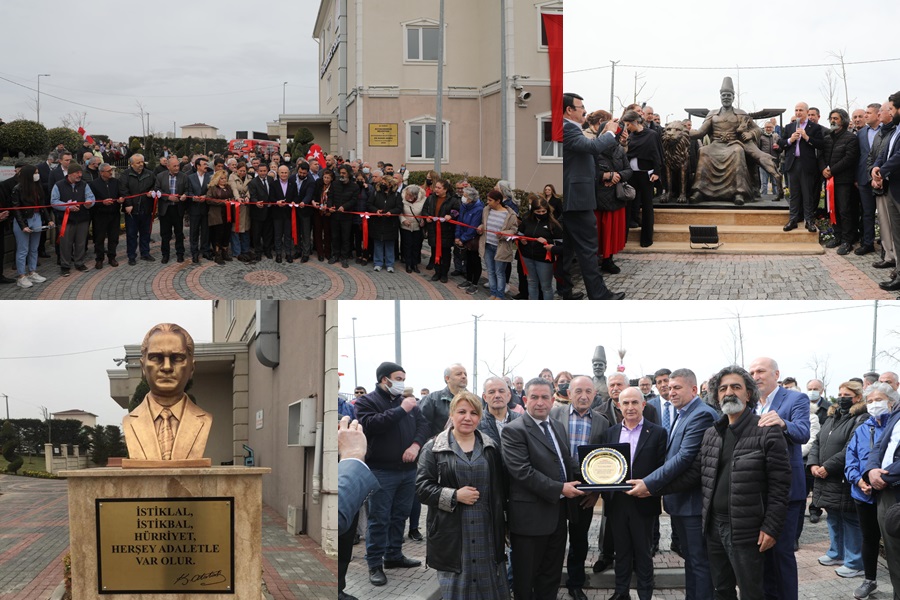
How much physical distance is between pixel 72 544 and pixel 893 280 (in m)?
6.16

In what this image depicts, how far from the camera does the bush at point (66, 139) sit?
9586 millimetres

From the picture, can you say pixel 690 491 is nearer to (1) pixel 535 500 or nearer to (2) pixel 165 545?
(1) pixel 535 500

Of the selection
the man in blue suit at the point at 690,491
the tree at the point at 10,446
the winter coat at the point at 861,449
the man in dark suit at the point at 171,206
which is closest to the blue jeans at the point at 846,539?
the winter coat at the point at 861,449

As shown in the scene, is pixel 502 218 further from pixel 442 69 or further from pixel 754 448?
pixel 754 448

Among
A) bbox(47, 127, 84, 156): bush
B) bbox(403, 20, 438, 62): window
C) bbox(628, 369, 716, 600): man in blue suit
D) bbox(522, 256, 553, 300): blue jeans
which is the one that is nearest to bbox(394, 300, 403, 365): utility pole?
bbox(522, 256, 553, 300): blue jeans

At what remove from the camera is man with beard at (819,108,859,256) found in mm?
7555

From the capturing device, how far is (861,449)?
5.91m

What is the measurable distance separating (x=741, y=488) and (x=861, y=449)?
148 cm

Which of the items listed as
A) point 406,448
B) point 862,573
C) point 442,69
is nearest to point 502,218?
point 442,69

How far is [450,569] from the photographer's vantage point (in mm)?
5156

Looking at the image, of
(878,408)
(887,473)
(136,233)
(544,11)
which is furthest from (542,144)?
(136,233)

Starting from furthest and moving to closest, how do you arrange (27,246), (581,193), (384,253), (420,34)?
(384,253) < (27,246) < (420,34) < (581,193)

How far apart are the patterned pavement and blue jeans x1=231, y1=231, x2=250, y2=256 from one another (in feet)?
9.90

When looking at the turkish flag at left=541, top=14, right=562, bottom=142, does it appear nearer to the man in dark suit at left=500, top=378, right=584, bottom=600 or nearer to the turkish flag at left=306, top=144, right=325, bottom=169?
the man in dark suit at left=500, top=378, right=584, bottom=600
